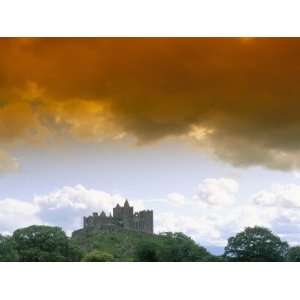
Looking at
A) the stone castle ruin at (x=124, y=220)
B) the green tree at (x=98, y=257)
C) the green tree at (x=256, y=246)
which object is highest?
the stone castle ruin at (x=124, y=220)

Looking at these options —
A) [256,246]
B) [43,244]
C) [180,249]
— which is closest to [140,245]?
[180,249]

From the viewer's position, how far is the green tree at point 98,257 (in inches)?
Answer: 321

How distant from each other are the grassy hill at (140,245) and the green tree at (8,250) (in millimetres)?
757

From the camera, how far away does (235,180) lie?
8.13 metres

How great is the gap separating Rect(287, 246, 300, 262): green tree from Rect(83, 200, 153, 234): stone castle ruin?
174cm

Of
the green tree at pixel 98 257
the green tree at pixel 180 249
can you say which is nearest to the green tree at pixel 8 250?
the green tree at pixel 98 257

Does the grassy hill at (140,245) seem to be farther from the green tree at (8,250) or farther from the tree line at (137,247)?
the green tree at (8,250)

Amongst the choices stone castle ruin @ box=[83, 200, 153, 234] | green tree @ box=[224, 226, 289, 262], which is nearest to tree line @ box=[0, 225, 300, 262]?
green tree @ box=[224, 226, 289, 262]

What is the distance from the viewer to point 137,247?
8250 millimetres

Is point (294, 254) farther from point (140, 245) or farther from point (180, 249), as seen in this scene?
point (140, 245)

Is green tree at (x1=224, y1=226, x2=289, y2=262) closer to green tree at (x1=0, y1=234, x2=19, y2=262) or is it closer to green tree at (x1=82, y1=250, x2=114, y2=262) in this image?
green tree at (x1=82, y1=250, x2=114, y2=262)

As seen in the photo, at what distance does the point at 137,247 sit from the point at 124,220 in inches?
14.7
